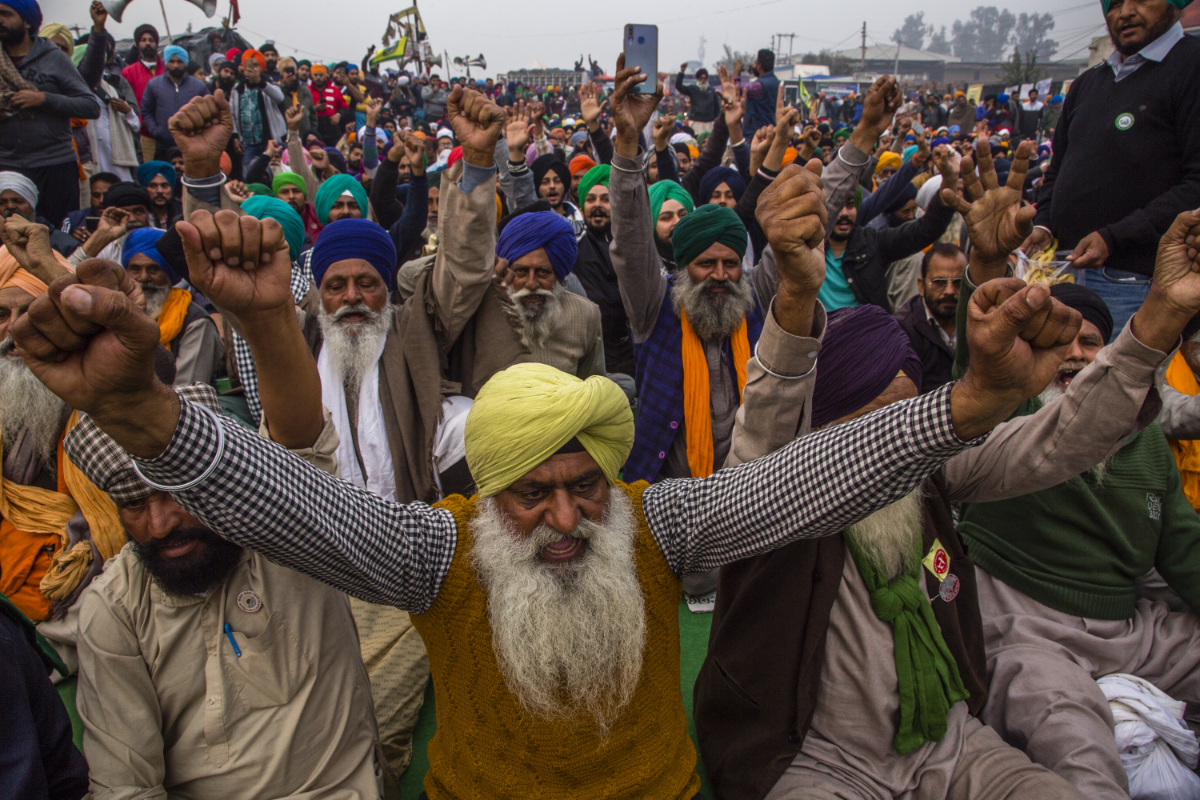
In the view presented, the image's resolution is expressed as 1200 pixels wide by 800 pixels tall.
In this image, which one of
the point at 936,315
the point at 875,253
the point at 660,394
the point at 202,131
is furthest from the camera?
the point at 875,253

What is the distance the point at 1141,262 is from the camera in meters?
3.31

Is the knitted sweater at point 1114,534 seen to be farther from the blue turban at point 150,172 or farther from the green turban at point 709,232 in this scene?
the blue turban at point 150,172

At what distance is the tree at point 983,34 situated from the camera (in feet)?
437

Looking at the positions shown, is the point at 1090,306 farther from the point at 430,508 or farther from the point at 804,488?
the point at 430,508

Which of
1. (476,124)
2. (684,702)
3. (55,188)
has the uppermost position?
(476,124)

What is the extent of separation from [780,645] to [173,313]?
379cm

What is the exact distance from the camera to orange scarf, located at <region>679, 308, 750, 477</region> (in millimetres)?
3430

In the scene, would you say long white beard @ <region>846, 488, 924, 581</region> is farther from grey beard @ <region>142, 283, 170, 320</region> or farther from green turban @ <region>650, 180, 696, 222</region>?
grey beard @ <region>142, 283, 170, 320</region>

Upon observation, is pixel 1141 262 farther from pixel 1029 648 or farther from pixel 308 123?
pixel 308 123

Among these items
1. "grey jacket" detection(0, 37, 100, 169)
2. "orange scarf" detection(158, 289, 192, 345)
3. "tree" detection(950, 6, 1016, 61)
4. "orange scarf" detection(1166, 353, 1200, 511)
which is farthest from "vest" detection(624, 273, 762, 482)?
"tree" detection(950, 6, 1016, 61)

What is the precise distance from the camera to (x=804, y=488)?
1596 millimetres

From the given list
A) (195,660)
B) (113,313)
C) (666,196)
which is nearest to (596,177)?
(666,196)

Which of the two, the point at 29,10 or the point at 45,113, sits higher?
the point at 29,10

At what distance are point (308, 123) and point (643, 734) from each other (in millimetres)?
11972
